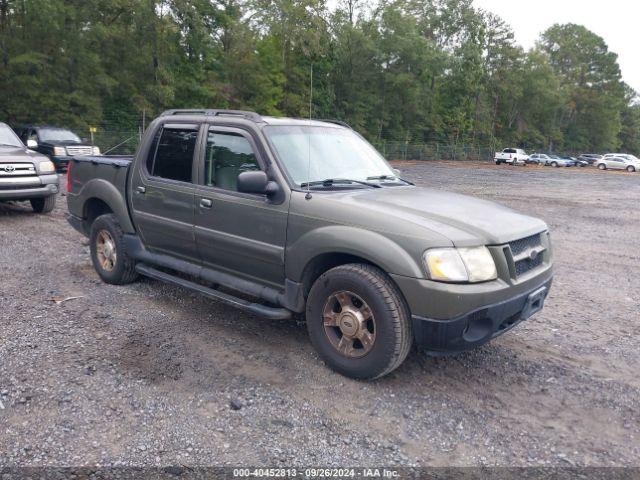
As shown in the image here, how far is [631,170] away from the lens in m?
48.9

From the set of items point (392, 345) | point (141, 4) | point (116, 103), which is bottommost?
point (392, 345)

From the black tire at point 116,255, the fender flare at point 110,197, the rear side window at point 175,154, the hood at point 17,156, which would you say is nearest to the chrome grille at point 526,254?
the rear side window at point 175,154

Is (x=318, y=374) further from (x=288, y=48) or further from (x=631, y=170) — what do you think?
(x=631, y=170)

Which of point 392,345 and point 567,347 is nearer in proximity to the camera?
point 392,345

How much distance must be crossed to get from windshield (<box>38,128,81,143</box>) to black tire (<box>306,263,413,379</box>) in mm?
18903

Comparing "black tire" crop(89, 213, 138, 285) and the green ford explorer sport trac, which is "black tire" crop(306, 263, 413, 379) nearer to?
the green ford explorer sport trac

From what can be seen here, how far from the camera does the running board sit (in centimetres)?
421

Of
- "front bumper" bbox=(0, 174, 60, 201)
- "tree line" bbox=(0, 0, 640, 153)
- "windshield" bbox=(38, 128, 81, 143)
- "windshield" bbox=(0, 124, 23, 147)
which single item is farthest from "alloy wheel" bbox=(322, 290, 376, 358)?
"windshield" bbox=(38, 128, 81, 143)

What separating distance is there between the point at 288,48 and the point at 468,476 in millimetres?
48032

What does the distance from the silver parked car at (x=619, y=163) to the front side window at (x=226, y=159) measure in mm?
Answer: 52815

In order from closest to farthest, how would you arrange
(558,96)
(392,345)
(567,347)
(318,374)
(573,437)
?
(573,437) → (392,345) → (318,374) → (567,347) → (558,96)

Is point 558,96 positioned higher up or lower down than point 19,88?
higher up

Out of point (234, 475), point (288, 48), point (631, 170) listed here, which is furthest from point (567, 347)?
point (631, 170)

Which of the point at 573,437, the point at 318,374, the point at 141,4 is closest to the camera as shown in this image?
the point at 573,437
